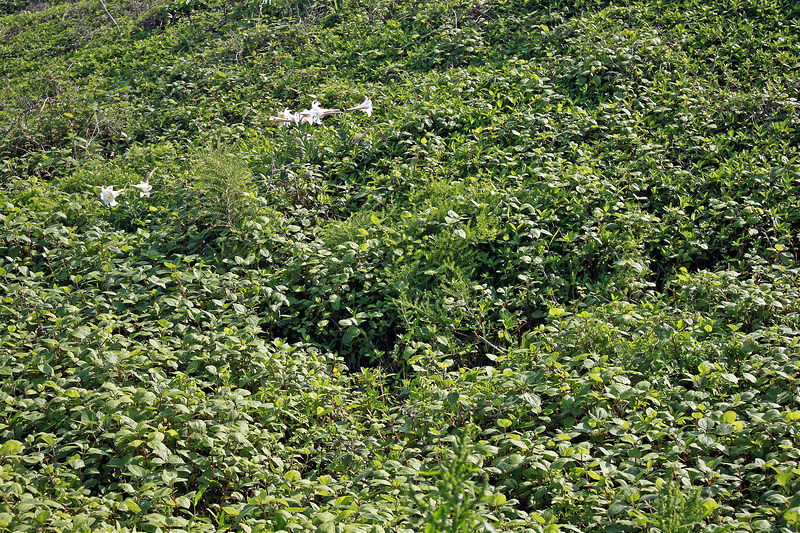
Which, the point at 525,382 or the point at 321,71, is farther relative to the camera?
the point at 321,71

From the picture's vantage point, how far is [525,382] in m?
2.84

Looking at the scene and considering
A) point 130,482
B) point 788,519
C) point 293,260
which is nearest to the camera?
point 788,519

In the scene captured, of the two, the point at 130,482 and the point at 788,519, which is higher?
the point at 788,519

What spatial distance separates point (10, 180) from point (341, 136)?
3.08 meters

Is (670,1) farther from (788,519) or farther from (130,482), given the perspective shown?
(130,482)

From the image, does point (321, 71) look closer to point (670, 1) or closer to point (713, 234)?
point (670, 1)

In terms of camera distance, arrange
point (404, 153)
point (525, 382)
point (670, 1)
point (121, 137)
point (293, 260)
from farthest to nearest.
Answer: point (670, 1) → point (121, 137) → point (404, 153) → point (293, 260) → point (525, 382)

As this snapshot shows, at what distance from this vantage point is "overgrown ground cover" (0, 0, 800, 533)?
249 cm

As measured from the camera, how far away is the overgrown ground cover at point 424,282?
249cm

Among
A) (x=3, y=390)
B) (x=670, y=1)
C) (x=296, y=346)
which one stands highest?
(x=670, y=1)

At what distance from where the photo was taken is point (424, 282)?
12.8ft

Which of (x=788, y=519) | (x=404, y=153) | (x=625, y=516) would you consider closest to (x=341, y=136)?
Answer: (x=404, y=153)

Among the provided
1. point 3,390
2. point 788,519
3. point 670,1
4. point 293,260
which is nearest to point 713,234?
point 788,519

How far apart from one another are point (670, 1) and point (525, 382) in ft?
19.0
